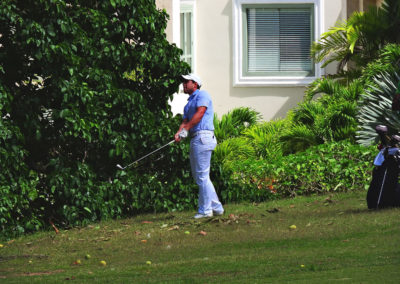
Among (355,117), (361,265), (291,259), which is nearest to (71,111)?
(291,259)

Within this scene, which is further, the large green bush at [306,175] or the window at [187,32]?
the window at [187,32]

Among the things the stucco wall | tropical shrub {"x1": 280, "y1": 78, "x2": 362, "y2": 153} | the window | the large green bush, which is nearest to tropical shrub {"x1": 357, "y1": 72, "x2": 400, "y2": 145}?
tropical shrub {"x1": 280, "y1": 78, "x2": 362, "y2": 153}

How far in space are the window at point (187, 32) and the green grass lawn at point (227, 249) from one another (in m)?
7.39

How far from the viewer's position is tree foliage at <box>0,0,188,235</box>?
11.6 meters

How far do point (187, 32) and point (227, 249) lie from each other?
10.9 meters

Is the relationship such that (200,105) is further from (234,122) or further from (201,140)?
(234,122)

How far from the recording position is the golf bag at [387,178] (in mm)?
11273

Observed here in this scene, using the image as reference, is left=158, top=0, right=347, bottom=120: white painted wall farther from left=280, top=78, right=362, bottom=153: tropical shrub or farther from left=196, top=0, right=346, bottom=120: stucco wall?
left=280, top=78, right=362, bottom=153: tropical shrub

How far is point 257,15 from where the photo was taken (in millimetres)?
20016

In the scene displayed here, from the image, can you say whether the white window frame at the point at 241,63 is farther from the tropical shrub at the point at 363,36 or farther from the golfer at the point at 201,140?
the golfer at the point at 201,140

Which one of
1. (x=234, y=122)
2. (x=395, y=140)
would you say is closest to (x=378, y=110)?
(x=234, y=122)

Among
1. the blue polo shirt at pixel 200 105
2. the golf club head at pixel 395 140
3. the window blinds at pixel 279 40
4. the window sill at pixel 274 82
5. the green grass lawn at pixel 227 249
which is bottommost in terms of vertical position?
the green grass lawn at pixel 227 249

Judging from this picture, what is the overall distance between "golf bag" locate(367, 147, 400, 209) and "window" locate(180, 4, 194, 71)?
889 cm

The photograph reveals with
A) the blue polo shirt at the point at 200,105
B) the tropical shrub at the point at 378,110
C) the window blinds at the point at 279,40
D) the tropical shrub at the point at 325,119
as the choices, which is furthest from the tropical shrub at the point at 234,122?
the blue polo shirt at the point at 200,105
